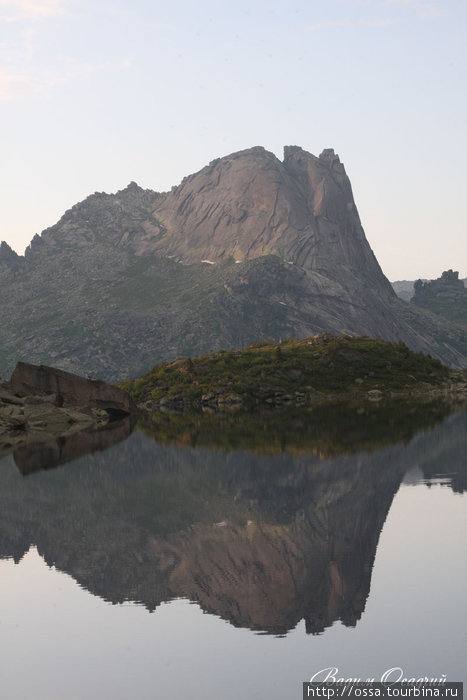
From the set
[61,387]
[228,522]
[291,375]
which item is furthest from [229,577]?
[291,375]

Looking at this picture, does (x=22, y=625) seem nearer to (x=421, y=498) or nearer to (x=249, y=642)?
(x=249, y=642)

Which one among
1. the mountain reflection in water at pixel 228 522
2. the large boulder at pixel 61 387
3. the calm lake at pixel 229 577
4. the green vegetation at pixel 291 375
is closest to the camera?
the calm lake at pixel 229 577

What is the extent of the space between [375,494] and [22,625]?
20.6 meters

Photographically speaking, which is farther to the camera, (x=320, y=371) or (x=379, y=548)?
(x=320, y=371)

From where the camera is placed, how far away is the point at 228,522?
1286 inches

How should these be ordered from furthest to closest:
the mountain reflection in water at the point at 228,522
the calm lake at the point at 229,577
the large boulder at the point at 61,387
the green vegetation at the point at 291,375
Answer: the green vegetation at the point at 291,375
the large boulder at the point at 61,387
the mountain reflection in water at the point at 228,522
the calm lake at the point at 229,577

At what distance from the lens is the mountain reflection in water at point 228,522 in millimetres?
21844

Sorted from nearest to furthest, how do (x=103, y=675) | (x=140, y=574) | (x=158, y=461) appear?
(x=103, y=675)
(x=140, y=574)
(x=158, y=461)

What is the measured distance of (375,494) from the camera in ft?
125

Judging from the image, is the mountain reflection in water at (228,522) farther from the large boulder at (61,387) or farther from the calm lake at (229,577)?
the large boulder at (61,387)

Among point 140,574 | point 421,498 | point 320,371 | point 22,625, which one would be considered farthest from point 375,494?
point 320,371

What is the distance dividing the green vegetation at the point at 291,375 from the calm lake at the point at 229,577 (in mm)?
104582

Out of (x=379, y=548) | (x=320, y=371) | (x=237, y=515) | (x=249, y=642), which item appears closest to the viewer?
(x=249, y=642)

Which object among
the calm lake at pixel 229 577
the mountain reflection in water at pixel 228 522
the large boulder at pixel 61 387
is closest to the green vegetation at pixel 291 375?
A: the large boulder at pixel 61 387
